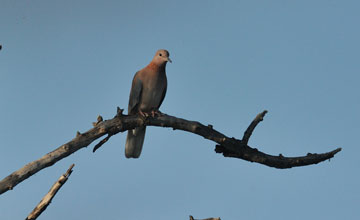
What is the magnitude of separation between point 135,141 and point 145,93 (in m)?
0.98

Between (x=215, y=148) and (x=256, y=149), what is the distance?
65 centimetres

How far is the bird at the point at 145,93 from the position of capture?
1006 cm

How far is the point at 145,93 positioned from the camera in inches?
395

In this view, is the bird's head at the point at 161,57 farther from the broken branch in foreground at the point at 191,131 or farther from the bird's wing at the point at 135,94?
the broken branch in foreground at the point at 191,131

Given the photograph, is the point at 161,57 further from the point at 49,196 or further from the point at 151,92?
the point at 49,196

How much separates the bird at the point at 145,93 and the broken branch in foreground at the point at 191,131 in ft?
6.98

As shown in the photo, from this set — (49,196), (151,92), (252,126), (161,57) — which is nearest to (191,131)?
(252,126)

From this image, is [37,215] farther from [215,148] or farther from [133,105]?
[133,105]

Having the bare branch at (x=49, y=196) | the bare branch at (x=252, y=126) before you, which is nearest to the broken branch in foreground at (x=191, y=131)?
the bare branch at (x=252, y=126)

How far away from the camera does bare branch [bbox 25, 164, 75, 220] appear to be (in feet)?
21.4

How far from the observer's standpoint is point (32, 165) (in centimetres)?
639

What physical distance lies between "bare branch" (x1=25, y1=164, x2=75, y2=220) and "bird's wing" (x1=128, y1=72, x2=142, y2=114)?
3.57m

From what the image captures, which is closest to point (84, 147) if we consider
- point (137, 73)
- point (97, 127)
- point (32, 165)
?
point (97, 127)

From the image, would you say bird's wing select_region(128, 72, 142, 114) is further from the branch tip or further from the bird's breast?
the branch tip
